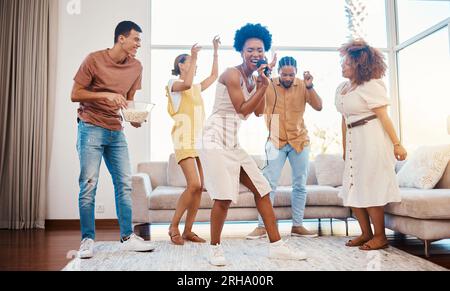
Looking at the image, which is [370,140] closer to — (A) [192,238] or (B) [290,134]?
(B) [290,134]

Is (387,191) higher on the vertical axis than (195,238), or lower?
higher

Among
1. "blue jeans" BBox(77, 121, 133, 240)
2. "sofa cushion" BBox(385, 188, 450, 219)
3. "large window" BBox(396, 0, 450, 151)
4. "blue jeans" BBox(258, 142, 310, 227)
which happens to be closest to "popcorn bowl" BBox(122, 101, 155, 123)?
"blue jeans" BBox(77, 121, 133, 240)

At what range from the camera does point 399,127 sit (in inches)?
165

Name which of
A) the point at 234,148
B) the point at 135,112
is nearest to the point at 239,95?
the point at 234,148

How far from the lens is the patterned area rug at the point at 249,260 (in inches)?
76.4

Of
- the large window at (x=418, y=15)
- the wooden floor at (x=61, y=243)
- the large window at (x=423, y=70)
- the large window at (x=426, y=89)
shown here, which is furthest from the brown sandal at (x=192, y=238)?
the large window at (x=418, y=15)

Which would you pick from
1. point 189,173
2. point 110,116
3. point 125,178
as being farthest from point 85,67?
point 189,173

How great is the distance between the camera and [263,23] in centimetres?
410

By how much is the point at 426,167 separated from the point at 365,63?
1009 mm

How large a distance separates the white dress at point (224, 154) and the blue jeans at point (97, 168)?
0.55 metres

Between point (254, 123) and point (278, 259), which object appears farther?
point (254, 123)

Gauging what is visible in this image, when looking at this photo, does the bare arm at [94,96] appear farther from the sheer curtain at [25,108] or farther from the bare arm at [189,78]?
the sheer curtain at [25,108]

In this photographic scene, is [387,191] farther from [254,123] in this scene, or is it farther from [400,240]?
[254,123]
